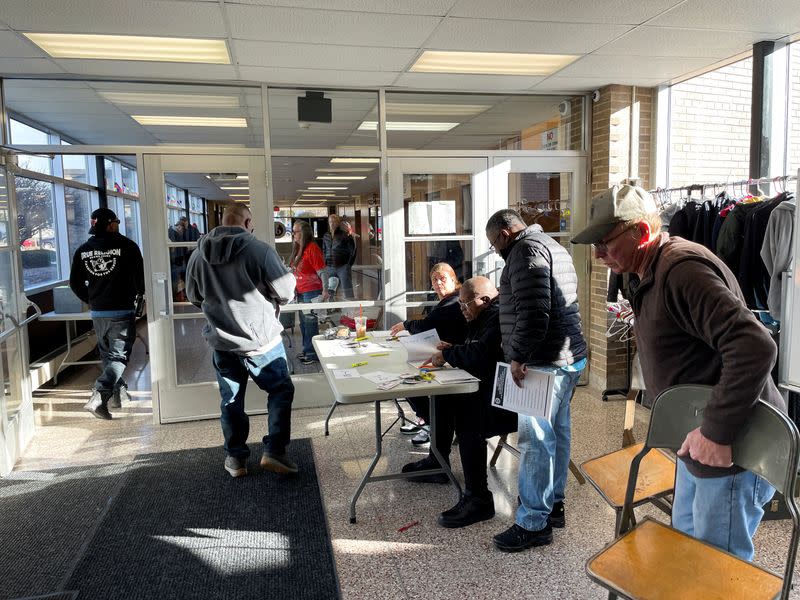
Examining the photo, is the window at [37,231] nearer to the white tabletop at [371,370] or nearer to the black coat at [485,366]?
the white tabletop at [371,370]

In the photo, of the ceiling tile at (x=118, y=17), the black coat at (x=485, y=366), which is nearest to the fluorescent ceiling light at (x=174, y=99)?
the ceiling tile at (x=118, y=17)

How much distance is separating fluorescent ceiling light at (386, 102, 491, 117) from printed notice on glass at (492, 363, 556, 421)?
9.27ft

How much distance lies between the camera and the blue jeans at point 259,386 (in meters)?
3.38

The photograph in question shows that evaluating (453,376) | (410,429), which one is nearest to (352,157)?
(410,429)

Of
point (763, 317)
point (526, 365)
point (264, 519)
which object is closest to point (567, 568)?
point (526, 365)

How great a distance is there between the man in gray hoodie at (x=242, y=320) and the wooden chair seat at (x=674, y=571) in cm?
213

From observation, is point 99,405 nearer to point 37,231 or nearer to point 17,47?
point 17,47

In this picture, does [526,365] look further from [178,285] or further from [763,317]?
[178,285]

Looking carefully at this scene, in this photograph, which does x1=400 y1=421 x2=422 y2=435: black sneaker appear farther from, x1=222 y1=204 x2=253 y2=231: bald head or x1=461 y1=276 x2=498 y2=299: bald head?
x1=222 y1=204 x2=253 y2=231: bald head

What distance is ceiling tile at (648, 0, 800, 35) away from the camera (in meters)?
3.01

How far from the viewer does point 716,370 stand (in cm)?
166

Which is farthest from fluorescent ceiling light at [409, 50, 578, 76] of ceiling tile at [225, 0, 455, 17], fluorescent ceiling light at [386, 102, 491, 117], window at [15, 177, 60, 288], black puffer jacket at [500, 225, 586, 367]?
window at [15, 177, 60, 288]

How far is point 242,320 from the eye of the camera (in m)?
3.25

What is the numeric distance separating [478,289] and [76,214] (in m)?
6.56
